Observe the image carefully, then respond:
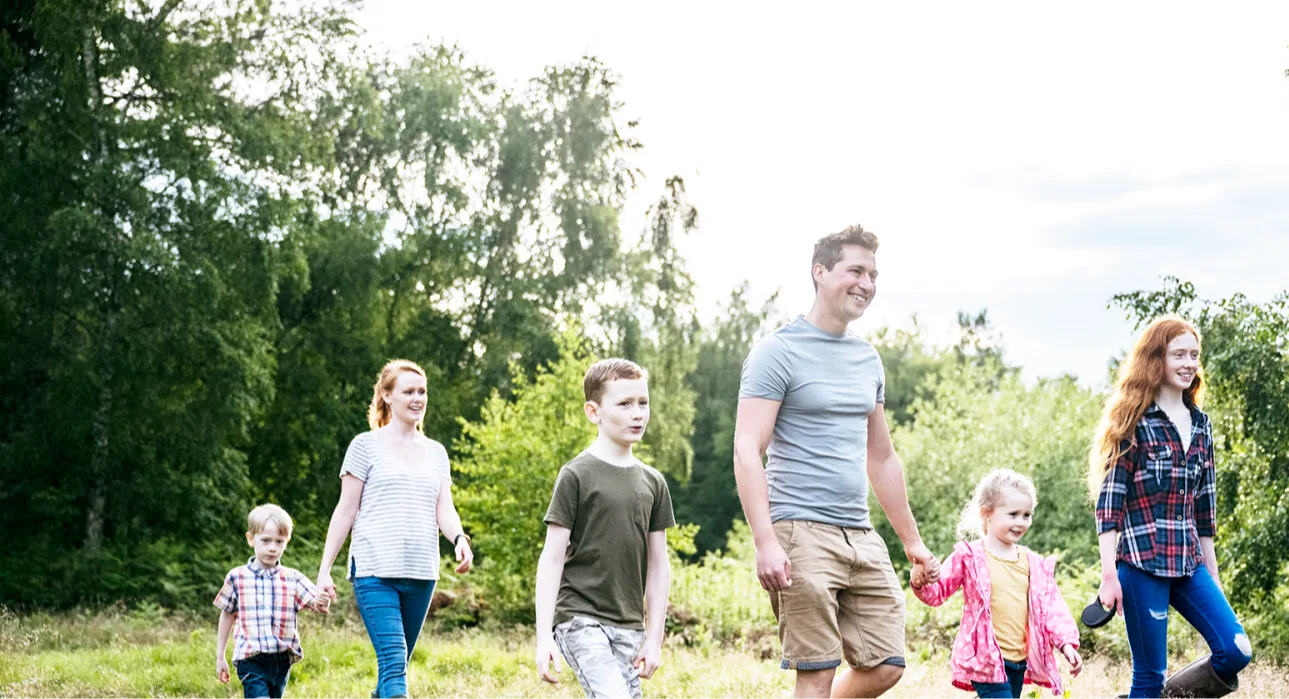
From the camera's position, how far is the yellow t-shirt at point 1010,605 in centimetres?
629

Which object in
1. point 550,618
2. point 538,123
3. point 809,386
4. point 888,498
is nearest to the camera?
point 550,618

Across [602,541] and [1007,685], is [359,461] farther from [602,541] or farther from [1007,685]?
[1007,685]

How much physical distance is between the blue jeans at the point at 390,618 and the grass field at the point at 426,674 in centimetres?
270

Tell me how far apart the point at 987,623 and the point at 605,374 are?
251cm

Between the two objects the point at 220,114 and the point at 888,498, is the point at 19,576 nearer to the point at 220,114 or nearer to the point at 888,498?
the point at 220,114

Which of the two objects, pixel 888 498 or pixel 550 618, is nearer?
pixel 550 618

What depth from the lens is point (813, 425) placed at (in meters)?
5.25

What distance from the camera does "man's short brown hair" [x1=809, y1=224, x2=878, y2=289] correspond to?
5.32 meters

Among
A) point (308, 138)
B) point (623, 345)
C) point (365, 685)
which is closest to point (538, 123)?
point (623, 345)

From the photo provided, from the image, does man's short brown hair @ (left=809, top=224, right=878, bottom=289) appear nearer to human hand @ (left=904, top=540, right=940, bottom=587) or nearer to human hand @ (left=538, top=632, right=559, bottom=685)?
human hand @ (left=904, top=540, right=940, bottom=587)

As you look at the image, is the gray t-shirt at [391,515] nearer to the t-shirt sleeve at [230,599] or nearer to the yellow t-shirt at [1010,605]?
the t-shirt sleeve at [230,599]

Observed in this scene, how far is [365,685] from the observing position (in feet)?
32.4

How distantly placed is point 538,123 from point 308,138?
8900 mm

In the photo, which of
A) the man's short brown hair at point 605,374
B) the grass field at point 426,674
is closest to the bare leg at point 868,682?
the man's short brown hair at point 605,374
